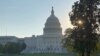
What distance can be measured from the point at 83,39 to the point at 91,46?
38.5 inches

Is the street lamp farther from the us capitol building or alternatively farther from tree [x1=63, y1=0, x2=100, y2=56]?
the us capitol building

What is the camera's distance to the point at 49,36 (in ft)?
576

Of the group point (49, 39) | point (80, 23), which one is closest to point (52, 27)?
point (49, 39)

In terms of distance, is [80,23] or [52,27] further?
[52,27]

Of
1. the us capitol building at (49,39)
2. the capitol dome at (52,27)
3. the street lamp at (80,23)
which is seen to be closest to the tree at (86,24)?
the street lamp at (80,23)

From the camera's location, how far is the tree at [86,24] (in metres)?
39.9

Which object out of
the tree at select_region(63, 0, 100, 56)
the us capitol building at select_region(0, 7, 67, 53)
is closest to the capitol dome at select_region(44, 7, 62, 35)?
the us capitol building at select_region(0, 7, 67, 53)

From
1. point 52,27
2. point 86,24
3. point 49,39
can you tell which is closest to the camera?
point 86,24

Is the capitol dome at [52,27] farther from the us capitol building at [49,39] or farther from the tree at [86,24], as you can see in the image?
the tree at [86,24]

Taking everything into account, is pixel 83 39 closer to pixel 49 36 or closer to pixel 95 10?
pixel 95 10

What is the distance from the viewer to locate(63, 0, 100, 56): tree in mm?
39938

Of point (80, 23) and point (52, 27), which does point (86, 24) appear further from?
point (52, 27)

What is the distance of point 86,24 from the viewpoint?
40.2 m

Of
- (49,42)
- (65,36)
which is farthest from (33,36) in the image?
(65,36)
